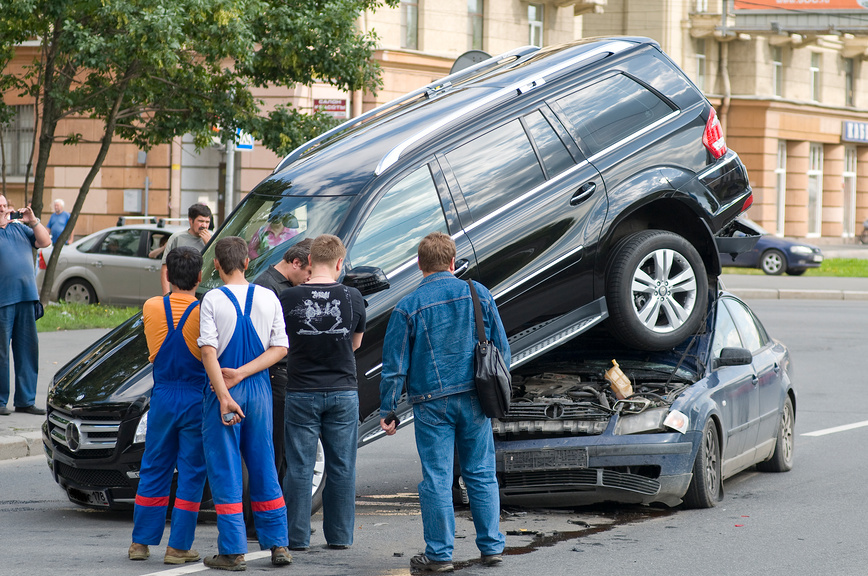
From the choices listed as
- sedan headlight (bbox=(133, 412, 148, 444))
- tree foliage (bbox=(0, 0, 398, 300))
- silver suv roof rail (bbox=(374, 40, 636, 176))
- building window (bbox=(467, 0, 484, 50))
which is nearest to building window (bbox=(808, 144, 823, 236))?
building window (bbox=(467, 0, 484, 50))

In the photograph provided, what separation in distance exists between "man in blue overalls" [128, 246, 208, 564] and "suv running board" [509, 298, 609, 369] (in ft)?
7.00

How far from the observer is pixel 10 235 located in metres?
9.56

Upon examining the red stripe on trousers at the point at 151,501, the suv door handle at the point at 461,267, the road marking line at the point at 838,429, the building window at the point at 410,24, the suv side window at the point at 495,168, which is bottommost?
the road marking line at the point at 838,429

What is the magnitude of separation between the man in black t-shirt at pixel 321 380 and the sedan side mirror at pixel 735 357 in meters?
2.59

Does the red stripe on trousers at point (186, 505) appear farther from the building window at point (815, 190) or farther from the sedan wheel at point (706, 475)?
the building window at point (815, 190)

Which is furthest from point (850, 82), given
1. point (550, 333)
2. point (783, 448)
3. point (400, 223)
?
point (400, 223)

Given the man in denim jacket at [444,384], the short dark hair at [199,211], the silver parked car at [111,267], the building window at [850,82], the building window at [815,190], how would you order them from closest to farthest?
the man in denim jacket at [444,384] < the short dark hair at [199,211] < the silver parked car at [111,267] < the building window at [815,190] < the building window at [850,82]

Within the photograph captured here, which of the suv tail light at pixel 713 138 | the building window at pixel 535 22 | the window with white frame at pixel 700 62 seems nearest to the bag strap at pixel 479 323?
the suv tail light at pixel 713 138

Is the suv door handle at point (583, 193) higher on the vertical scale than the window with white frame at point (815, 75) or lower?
lower

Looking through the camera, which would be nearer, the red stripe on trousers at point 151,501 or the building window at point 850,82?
the red stripe on trousers at point 151,501

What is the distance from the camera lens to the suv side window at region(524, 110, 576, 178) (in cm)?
732

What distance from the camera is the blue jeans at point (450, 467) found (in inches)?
211

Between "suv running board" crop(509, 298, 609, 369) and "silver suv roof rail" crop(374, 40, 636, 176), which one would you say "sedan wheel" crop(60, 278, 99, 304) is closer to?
"silver suv roof rail" crop(374, 40, 636, 176)

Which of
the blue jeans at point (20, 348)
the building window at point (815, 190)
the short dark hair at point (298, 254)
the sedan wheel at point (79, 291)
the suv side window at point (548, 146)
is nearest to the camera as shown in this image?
the short dark hair at point (298, 254)
